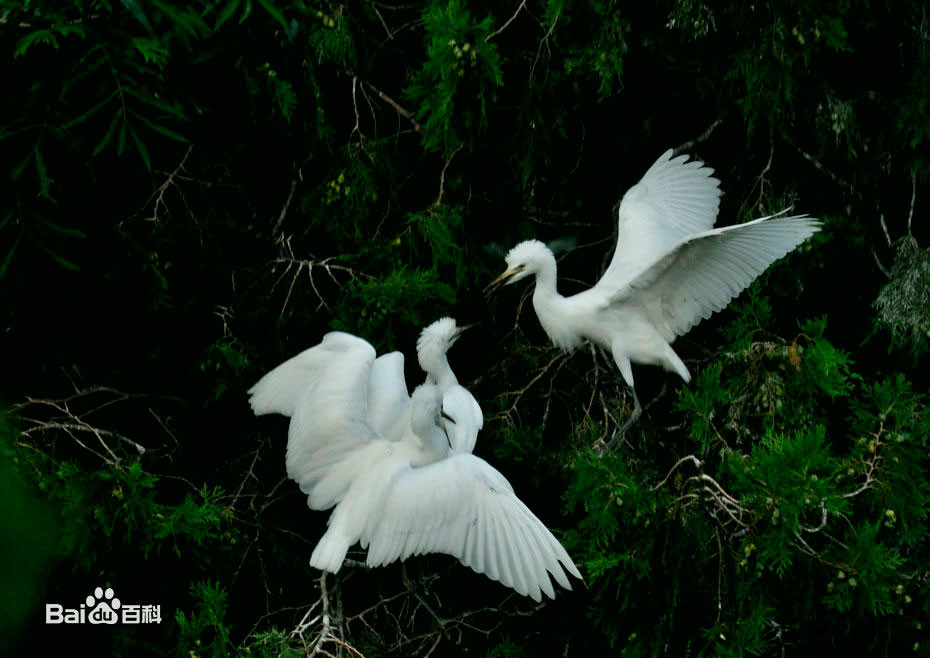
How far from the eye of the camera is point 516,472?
3344 mm

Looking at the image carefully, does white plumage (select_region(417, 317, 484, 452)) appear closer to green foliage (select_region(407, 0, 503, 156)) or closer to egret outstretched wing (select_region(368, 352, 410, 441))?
egret outstretched wing (select_region(368, 352, 410, 441))

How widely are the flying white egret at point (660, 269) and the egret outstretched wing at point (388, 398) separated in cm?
40

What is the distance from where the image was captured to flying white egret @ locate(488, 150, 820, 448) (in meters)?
2.90

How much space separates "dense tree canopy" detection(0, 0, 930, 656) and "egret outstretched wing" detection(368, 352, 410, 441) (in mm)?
144

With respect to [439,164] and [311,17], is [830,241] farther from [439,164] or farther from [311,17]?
[311,17]

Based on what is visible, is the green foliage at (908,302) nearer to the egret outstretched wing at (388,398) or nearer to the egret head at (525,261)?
the egret head at (525,261)

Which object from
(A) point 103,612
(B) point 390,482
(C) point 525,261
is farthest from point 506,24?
(A) point 103,612

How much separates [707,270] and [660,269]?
129 millimetres

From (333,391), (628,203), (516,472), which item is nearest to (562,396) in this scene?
(516,472)

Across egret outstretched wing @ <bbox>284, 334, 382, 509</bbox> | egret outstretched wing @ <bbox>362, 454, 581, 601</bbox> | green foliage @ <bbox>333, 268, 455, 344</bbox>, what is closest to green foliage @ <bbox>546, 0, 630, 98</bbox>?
green foliage @ <bbox>333, 268, 455, 344</bbox>

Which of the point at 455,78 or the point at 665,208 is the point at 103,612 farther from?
the point at 665,208

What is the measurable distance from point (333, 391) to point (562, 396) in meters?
0.88

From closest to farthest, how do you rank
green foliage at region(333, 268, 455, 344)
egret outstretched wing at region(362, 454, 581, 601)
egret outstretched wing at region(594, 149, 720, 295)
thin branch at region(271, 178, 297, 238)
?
1. egret outstretched wing at region(362, 454, 581, 601)
2. green foliage at region(333, 268, 455, 344)
3. egret outstretched wing at region(594, 149, 720, 295)
4. thin branch at region(271, 178, 297, 238)

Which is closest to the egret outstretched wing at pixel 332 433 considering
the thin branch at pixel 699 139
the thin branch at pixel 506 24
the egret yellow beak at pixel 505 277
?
the egret yellow beak at pixel 505 277
